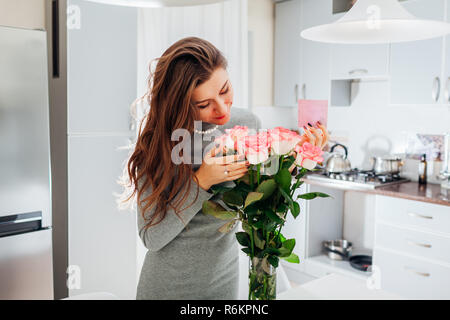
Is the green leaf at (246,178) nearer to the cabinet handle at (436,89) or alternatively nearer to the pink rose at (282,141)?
the pink rose at (282,141)

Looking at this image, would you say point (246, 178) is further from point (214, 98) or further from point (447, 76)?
point (447, 76)

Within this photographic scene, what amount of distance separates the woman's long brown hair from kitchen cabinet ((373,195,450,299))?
192 cm

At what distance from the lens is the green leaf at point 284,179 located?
2.64 feet

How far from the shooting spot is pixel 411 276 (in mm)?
2533

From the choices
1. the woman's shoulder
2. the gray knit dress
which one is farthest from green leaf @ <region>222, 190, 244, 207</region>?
the woman's shoulder

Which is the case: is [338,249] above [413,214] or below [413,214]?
below

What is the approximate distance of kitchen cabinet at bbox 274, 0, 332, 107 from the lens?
332cm

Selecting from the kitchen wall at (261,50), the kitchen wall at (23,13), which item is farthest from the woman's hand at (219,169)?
the kitchen wall at (261,50)

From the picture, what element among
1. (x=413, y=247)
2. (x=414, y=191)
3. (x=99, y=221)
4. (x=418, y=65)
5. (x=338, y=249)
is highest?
(x=418, y=65)

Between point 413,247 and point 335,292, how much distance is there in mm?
1637

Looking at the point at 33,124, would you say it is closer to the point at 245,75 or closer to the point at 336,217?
the point at 245,75

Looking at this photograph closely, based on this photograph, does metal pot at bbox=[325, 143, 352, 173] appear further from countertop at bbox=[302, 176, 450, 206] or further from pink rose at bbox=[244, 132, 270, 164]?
pink rose at bbox=[244, 132, 270, 164]

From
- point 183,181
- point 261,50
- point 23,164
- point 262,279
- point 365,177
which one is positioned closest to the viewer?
point 262,279

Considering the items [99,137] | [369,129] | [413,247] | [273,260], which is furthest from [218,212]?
[369,129]
